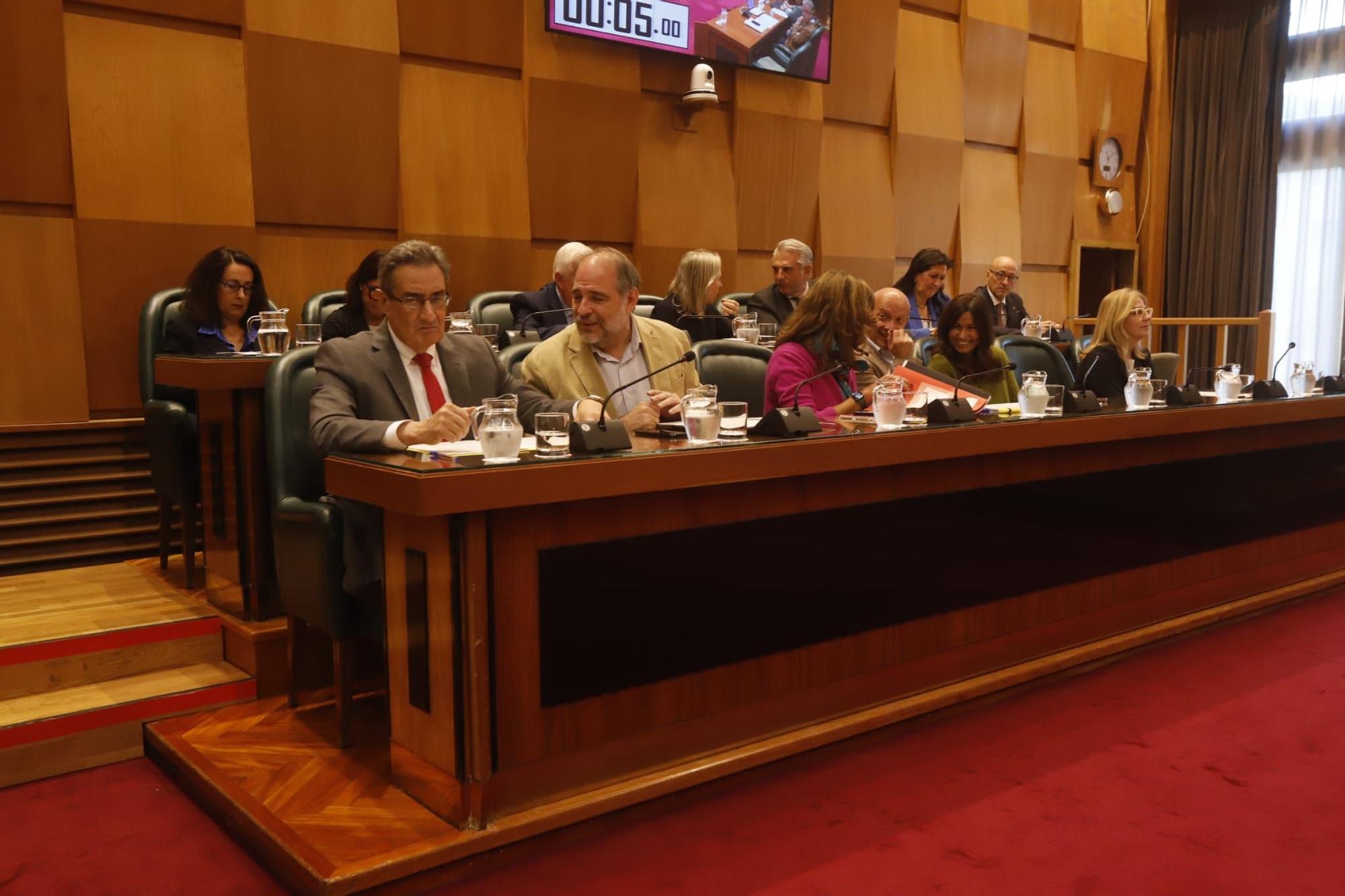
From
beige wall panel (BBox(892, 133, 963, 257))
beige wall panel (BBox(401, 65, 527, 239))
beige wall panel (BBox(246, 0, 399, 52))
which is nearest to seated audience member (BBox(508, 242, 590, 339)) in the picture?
beige wall panel (BBox(401, 65, 527, 239))

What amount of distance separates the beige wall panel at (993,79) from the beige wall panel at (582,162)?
2609 mm

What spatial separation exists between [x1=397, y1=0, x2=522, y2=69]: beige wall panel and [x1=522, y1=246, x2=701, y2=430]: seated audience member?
2.33m

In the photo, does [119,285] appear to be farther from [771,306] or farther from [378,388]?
[771,306]

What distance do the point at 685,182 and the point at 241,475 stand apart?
3.33 m

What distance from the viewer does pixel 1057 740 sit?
248 cm

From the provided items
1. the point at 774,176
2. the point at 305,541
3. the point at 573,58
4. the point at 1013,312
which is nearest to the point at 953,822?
the point at 305,541

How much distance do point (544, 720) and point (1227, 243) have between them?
7.39 m

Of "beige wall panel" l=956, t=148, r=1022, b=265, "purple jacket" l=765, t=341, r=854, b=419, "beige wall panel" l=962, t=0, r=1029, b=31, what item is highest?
"beige wall panel" l=962, t=0, r=1029, b=31

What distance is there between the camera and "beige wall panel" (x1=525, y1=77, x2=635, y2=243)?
16.4 ft

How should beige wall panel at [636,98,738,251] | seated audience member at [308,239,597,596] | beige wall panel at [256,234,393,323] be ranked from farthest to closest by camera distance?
beige wall panel at [636,98,738,251]
beige wall panel at [256,234,393,323]
seated audience member at [308,239,597,596]

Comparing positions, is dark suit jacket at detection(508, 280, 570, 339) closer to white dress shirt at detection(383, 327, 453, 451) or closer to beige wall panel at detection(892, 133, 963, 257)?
white dress shirt at detection(383, 327, 453, 451)

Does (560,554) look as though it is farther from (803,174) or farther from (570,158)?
(803,174)

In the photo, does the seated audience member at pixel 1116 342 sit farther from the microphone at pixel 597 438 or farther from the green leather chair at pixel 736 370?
the microphone at pixel 597 438

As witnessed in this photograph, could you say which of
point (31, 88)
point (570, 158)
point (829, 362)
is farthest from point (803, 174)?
point (31, 88)
